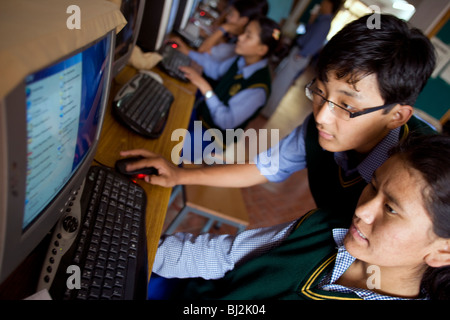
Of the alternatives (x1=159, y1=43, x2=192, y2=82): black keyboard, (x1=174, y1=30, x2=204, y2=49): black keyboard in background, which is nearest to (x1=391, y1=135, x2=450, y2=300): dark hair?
(x1=159, y1=43, x2=192, y2=82): black keyboard

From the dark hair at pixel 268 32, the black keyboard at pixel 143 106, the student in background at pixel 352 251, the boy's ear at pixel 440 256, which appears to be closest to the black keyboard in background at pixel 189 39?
the dark hair at pixel 268 32

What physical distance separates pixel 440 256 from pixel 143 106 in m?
1.01

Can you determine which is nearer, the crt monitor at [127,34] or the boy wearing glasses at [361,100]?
the boy wearing glasses at [361,100]

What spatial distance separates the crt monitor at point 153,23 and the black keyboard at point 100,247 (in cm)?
94

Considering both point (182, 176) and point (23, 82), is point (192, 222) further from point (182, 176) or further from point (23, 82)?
point (23, 82)

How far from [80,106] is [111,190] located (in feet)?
0.84

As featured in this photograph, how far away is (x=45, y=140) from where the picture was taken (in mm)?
395

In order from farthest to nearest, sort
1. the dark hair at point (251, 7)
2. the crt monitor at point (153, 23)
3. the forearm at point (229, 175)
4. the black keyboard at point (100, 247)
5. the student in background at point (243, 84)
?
the dark hair at point (251, 7)
the student in background at point (243, 84)
the crt monitor at point (153, 23)
the forearm at point (229, 175)
the black keyboard at point (100, 247)

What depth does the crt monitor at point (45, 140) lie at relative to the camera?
31cm

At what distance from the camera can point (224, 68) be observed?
224cm

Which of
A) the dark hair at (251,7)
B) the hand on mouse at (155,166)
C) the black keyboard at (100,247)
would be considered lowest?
the hand on mouse at (155,166)

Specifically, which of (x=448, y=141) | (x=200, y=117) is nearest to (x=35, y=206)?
(x=448, y=141)

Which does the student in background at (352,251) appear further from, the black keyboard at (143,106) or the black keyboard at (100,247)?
the black keyboard at (143,106)

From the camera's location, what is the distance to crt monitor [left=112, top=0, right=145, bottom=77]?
0.94 meters
